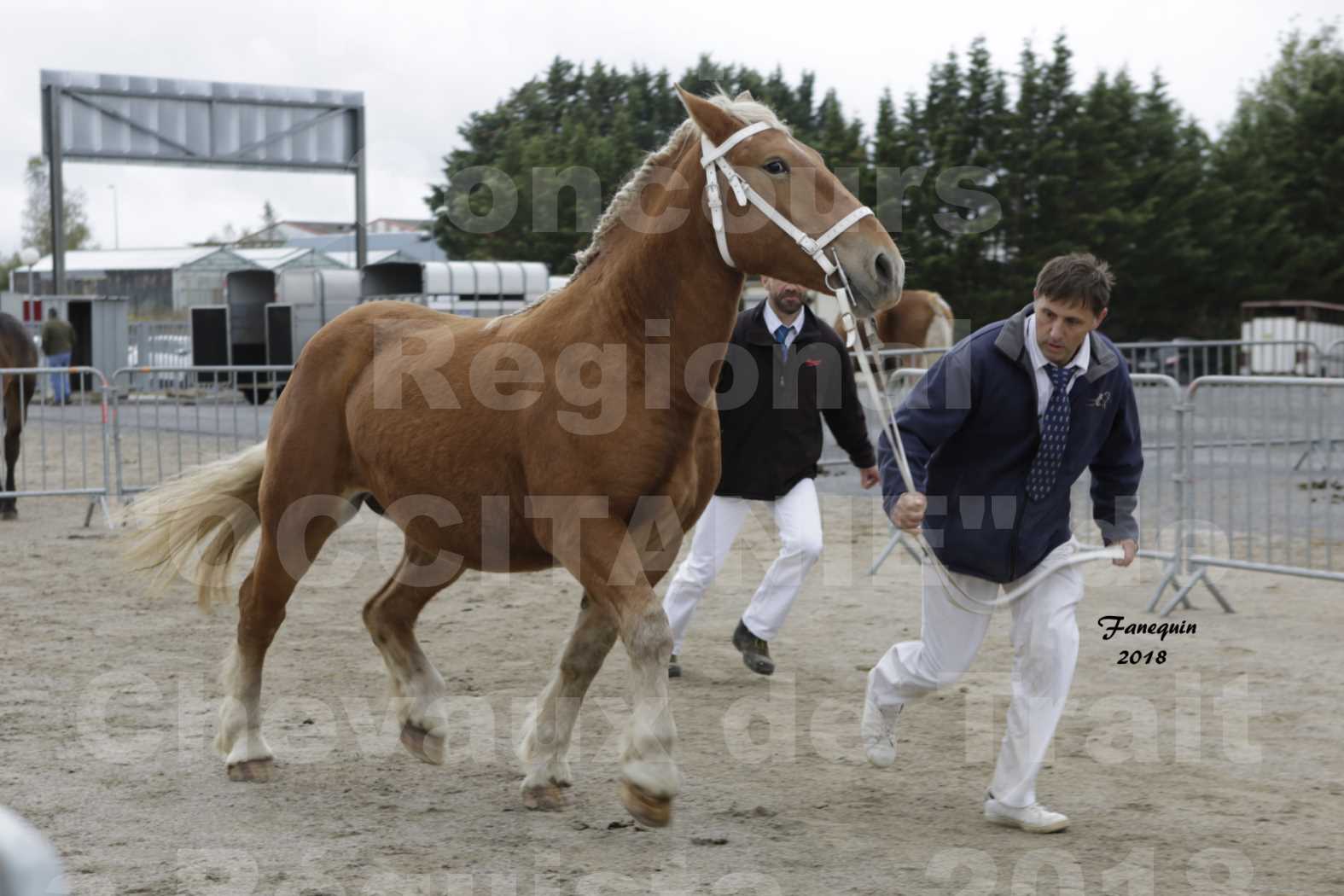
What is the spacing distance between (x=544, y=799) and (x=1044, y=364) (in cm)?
211

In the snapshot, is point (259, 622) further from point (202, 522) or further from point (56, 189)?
point (56, 189)

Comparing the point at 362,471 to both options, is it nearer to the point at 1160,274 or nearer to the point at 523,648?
the point at 523,648

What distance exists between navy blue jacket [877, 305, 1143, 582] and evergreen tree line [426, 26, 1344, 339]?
25.9 meters

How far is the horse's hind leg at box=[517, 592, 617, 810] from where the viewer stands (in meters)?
4.41

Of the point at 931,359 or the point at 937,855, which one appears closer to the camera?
the point at 937,855

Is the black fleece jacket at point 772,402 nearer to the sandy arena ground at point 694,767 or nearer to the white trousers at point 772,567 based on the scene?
the white trousers at point 772,567

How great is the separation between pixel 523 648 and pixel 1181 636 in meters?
3.49

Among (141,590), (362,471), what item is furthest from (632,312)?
(141,590)

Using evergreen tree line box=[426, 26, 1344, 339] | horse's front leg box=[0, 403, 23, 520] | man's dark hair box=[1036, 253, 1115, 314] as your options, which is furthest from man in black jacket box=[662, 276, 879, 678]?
evergreen tree line box=[426, 26, 1344, 339]

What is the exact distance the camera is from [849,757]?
16.7 feet

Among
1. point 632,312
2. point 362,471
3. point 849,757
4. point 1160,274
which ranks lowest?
point 849,757

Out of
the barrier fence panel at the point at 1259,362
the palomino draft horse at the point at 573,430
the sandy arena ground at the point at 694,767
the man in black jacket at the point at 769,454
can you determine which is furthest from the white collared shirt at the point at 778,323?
the barrier fence panel at the point at 1259,362

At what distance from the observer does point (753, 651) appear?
649 cm

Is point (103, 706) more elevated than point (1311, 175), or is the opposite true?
point (1311, 175)
